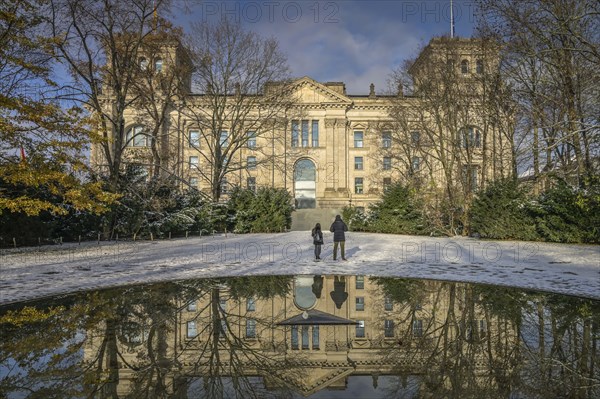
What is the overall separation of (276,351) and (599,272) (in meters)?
10.8

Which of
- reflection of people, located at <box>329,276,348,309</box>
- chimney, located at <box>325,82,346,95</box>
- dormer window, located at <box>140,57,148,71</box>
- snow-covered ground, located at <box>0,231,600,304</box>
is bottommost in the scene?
reflection of people, located at <box>329,276,348,309</box>

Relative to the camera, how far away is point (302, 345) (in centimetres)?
541

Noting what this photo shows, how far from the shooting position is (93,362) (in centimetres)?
484

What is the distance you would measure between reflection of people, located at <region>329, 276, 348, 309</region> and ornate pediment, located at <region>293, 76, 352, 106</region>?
43.9m

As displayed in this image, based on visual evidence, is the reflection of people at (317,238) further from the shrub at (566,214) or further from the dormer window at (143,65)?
the dormer window at (143,65)

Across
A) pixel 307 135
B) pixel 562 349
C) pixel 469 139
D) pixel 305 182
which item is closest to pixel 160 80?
pixel 469 139

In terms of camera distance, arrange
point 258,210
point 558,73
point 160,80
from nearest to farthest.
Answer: point 558,73 < point 258,210 < point 160,80

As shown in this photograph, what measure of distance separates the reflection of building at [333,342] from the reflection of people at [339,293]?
0.08 metres

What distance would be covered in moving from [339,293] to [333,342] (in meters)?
3.27

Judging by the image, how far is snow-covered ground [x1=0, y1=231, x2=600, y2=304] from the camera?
981cm

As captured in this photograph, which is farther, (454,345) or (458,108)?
(458,108)

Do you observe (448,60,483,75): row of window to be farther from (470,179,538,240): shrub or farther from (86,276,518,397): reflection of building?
(86,276,518,397): reflection of building

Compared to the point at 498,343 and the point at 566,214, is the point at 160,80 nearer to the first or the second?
the point at 566,214

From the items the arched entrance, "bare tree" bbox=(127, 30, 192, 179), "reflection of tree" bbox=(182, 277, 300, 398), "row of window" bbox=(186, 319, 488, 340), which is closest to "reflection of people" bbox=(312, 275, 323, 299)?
"reflection of tree" bbox=(182, 277, 300, 398)
